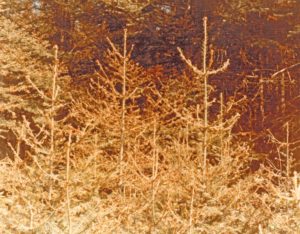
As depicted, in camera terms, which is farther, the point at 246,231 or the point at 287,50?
the point at 287,50

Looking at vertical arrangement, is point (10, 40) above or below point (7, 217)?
above

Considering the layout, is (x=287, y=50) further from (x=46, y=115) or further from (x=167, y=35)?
(x=46, y=115)

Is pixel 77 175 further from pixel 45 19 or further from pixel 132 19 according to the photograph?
pixel 45 19

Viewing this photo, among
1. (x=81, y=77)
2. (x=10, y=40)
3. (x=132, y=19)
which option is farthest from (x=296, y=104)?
(x=10, y=40)

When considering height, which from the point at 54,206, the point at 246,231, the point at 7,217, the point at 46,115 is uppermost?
the point at 46,115

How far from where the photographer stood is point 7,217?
21.5 feet

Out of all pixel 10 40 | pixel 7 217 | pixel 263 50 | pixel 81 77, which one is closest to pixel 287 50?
pixel 263 50

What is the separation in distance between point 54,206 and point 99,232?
60 cm

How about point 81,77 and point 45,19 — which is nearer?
point 81,77

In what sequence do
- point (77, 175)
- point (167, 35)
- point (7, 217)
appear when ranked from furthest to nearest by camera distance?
1. point (167, 35)
2. point (7, 217)
3. point (77, 175)

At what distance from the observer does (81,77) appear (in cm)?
2055

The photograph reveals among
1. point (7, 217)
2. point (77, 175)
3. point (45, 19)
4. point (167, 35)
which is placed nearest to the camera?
point (77, 175)

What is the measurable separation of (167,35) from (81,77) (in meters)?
3.90

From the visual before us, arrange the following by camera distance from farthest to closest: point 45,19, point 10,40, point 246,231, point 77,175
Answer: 1. point 45,19
2. point 10,40
3. point 246,231
4. point 77,175
